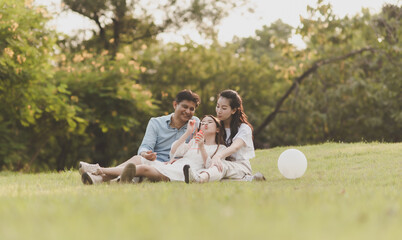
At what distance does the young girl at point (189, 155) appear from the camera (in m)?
6.73

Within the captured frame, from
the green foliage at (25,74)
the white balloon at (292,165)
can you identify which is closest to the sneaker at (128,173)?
the white balloon at (292,165)

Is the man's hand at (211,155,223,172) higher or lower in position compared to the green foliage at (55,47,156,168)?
lower

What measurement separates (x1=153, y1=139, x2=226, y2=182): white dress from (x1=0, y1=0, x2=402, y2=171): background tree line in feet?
24.3

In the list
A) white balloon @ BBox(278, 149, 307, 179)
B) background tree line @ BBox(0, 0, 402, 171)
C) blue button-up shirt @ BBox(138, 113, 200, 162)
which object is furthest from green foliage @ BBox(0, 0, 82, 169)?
white balloon @ BBox(278, 149, 307, 179)

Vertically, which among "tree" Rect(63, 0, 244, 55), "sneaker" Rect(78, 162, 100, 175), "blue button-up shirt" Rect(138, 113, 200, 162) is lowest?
"sneaker" Rect(78, 162, 100, 175)

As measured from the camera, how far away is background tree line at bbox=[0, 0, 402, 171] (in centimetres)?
1482

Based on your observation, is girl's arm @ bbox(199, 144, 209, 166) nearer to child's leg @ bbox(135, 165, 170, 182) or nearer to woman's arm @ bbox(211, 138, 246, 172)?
woman's arm @ bbox(211, 138, 246, 172)

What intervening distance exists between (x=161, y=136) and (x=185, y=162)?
53.2 inches

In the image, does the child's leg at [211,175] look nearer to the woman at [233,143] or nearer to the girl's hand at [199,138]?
the woman at [233,143]

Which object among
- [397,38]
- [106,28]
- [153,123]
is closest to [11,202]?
[153,123]

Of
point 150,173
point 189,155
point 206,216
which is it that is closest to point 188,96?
point 189,155

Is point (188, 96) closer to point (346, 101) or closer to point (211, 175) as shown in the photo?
point (211, 175)

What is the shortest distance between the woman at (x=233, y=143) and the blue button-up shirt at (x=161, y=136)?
962mm

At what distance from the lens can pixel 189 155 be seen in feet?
23.3
